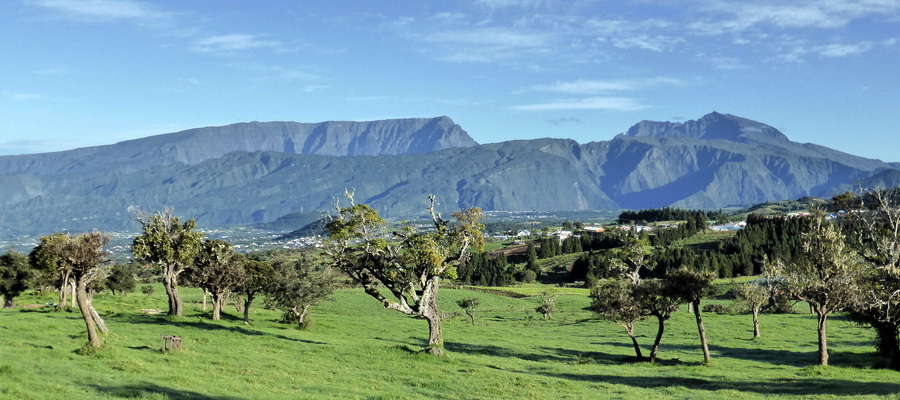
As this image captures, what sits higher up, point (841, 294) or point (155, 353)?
point (841, 294)

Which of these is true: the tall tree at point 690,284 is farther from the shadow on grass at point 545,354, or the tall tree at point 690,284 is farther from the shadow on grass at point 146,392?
the shadow on grass at point 146,392

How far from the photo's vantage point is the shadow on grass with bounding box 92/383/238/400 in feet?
91.4

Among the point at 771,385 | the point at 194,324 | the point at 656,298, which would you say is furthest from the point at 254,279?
the point at 771,385

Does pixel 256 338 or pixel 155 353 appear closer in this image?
pixel 155 353

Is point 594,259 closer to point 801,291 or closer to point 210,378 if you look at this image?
point 801,291

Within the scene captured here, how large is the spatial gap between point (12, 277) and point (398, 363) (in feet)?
179

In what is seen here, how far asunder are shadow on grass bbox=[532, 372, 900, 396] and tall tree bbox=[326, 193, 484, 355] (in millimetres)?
10394

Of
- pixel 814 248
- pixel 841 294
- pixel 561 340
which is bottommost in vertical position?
pixel 561 340

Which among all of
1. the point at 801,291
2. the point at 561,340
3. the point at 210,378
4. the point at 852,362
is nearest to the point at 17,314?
the point at 210,378

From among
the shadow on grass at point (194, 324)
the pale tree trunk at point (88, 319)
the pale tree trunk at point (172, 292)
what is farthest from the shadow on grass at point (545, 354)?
the pale tree trunk at point (88, 319)

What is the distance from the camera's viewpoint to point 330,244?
50.6m

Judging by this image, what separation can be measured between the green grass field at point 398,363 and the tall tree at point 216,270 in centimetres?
348

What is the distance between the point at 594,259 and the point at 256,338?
131633 mm

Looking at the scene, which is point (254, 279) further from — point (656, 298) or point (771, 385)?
point (771, 385)
